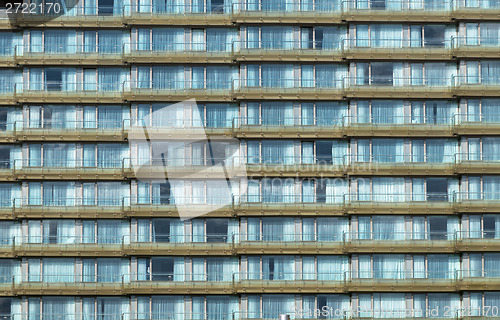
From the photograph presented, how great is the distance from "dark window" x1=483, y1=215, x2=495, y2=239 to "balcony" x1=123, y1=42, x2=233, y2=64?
27.1 m

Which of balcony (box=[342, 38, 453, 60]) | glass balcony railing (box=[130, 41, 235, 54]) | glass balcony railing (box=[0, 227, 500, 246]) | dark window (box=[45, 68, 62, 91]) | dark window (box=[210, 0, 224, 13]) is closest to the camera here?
glass balcony railing (box=[0, 227, 500, 246])

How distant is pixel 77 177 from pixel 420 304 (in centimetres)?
3283

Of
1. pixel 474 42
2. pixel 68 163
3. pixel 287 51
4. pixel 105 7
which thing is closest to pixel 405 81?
pixel 474 42

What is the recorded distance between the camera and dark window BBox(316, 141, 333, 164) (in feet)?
268

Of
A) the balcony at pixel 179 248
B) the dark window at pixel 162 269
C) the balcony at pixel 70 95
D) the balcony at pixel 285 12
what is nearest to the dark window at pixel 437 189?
the balcony at pixel 285 12

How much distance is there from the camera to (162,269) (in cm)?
8044

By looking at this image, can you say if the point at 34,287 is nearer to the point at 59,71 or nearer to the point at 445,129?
the point at 59,71

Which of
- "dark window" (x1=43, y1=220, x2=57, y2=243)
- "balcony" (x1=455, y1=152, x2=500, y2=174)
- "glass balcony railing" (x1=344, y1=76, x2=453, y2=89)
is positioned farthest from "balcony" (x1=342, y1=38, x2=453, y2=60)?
"dark window" (x1=43, y1=220, x2=57, y2=243)

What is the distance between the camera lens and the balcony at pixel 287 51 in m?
81.3

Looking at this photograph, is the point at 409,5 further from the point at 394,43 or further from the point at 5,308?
the point at 5,308

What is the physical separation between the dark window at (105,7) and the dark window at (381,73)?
973 inches

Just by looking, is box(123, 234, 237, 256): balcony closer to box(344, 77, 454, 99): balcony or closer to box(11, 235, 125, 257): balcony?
box(11, 235, 125, 257): balcony

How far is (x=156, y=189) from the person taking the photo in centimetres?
8150

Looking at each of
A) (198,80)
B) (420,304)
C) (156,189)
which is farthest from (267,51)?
(420,304)
